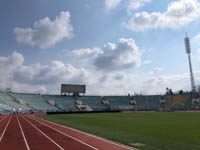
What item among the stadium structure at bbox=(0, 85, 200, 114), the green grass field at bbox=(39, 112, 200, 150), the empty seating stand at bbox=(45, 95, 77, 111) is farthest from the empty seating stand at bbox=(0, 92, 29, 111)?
the green grass field at bbox=(39, 112, 200, 150)

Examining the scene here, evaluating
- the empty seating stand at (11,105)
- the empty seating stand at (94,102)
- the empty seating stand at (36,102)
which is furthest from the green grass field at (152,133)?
the empty seating stand at (94,102)

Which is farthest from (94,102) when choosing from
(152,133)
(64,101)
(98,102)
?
(152,133)

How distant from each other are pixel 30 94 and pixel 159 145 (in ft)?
254

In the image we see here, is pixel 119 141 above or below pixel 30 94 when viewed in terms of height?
below

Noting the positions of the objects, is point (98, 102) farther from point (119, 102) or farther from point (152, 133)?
point (152, 133)

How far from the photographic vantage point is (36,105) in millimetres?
69562

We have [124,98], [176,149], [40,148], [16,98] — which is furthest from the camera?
[124,98]

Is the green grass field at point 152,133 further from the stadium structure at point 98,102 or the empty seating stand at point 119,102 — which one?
the empty seating stand at point 119,102

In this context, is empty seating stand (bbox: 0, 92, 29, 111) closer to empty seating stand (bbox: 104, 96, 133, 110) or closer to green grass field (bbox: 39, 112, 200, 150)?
empty seating stand (bbox: 104, 96, 133, 110)

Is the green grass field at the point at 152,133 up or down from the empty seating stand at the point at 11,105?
down

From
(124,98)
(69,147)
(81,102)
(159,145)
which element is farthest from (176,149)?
(124,98)

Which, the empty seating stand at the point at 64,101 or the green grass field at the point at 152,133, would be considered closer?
the green grass field at the point at 152,133

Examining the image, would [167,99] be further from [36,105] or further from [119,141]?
[119,141]

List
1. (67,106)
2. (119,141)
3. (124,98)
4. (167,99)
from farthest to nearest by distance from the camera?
1. (124,98)
2. (167,99)
3. (67,106)
4. (119,141)
